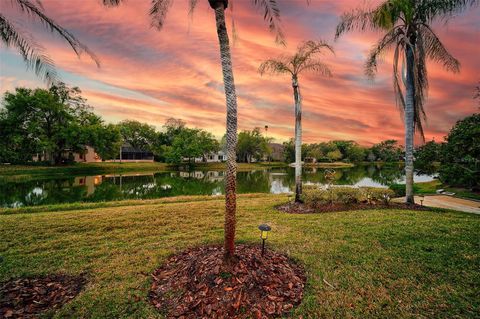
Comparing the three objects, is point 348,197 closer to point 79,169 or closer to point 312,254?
point 312,254

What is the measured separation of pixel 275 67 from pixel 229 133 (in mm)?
7811

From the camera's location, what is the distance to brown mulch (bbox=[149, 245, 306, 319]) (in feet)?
10.6

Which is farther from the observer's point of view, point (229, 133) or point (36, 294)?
point (229, 133)

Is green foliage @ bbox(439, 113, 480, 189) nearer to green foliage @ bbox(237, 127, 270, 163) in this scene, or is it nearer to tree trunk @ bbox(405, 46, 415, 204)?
tree trunk @ bbox(405, 46, 415, 204)

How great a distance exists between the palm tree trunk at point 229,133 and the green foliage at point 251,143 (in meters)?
60.0

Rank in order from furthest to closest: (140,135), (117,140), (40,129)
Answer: (140,135) < (117,140) < (40,129)

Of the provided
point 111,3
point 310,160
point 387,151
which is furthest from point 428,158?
point 387,151

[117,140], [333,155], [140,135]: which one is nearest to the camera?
[117,140]

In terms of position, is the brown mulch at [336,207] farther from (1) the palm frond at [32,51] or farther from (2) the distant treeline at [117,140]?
(1) the palm frond at [32,51]

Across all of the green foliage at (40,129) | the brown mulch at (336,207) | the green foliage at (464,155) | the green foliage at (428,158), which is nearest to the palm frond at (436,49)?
the green foliage at (464,155)

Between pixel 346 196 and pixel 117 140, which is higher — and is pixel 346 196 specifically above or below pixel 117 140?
below

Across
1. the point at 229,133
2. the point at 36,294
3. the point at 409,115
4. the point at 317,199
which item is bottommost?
the point at 36,294

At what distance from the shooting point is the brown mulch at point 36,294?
3307mm

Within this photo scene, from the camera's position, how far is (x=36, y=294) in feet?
12.2
